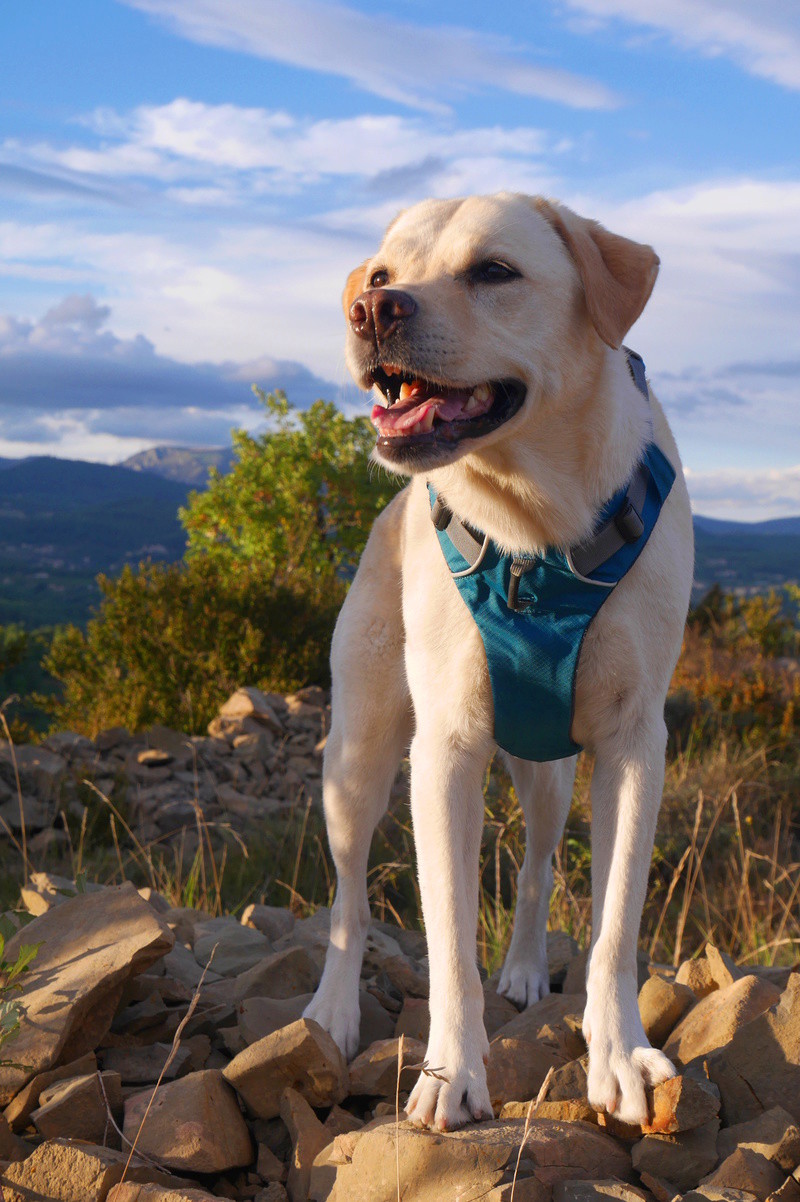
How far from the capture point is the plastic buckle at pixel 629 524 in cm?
262

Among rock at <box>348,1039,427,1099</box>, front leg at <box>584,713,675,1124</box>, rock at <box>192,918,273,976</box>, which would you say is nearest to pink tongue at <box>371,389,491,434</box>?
front leg at <box>584,713,675,1124</box>

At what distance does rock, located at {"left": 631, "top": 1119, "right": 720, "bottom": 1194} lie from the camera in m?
2.33

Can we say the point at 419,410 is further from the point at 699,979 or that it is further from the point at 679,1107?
the point at 699,979

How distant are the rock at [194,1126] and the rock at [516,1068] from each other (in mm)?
615

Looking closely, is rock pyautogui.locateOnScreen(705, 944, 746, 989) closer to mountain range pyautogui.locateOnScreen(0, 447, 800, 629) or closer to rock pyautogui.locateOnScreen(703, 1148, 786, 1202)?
rock pyautogui.locateOnScreen(703, 1148, 786, 1202)

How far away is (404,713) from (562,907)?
2.43m

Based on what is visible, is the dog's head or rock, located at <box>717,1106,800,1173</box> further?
the dog's head

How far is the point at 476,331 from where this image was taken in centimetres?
240

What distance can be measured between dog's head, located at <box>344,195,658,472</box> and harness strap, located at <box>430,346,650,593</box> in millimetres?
268

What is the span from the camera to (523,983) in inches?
134

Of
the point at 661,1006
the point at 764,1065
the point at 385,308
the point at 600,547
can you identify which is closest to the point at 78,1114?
the point at 661,1006

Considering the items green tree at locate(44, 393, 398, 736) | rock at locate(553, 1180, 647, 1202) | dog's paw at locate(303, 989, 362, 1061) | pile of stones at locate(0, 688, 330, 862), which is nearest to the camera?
rock at locate(553, 1180, 647, 1202)

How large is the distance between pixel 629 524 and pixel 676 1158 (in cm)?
143

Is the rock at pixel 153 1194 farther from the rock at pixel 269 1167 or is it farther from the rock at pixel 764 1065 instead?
the rock at pixel 764 1065
